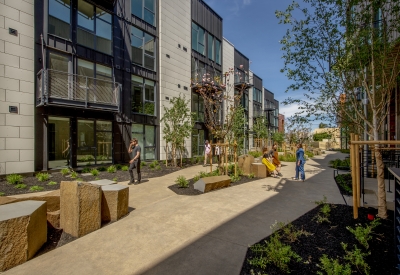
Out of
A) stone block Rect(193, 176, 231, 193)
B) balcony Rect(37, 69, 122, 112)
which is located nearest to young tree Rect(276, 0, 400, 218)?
stone block Rect(193, 176, 231, 193)

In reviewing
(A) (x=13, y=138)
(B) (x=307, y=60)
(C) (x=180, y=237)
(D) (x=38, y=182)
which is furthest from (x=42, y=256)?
(A) (x=13, y=138)

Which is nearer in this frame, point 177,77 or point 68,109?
point 68,109

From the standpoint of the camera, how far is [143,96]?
15.3 meters

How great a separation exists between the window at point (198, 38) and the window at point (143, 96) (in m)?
7.43

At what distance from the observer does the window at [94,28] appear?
11.7 metres

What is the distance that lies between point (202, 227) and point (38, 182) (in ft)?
26.6

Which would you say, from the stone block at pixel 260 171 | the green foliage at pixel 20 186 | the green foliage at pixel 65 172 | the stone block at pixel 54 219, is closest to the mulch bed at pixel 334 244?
the stone block at pixel 54 219

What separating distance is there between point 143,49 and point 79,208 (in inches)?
555

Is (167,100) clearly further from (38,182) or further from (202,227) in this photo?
(202,227)

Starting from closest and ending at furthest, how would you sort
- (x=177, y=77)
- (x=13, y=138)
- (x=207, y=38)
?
(x=13, y=138)
(x=177, y=77)
(x=207, y=38)

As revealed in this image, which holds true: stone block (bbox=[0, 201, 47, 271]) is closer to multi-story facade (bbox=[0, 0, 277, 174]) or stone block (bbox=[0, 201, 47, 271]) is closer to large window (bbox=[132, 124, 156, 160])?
multi-story facade (bbox=[0, 0, 277, 174])

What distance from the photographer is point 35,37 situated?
32.3ft

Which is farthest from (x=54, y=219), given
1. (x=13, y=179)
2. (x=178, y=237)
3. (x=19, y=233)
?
(x=13, y=179)

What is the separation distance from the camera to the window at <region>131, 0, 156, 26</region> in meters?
14.8
